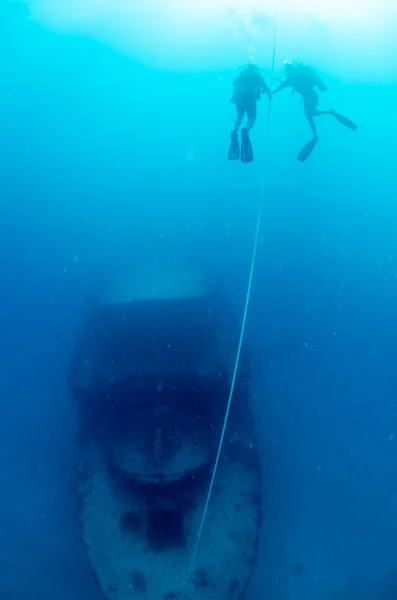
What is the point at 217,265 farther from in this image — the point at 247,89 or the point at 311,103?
the point at 247,89

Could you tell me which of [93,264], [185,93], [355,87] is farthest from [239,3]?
[93,264]

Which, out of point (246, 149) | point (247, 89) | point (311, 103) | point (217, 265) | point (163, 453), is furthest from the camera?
point (217, 265)

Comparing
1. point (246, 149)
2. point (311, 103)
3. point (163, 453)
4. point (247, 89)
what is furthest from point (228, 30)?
point (163, 453)

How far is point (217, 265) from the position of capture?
15578mm

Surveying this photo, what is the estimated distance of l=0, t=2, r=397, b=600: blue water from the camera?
10.2 metres

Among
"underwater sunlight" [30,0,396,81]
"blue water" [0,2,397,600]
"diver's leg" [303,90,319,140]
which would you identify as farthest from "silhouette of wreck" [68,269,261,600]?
"underwater sunlight" [30,0,396,81]

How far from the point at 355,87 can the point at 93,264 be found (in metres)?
15.7

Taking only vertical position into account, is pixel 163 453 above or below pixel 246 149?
below

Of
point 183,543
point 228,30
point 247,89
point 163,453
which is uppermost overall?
point 228,30

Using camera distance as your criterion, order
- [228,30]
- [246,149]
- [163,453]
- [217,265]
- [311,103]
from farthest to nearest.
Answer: [228,30]
[217,265]
[311,103]
[246,149]
[163,453]

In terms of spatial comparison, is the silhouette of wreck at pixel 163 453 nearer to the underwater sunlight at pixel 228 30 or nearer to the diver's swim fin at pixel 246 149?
the diver's swim fin at pixel 246 149

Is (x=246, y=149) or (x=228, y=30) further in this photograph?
(x=228, y=30)

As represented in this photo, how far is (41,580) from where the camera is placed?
9.54 meters

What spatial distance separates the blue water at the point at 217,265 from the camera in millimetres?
10211
